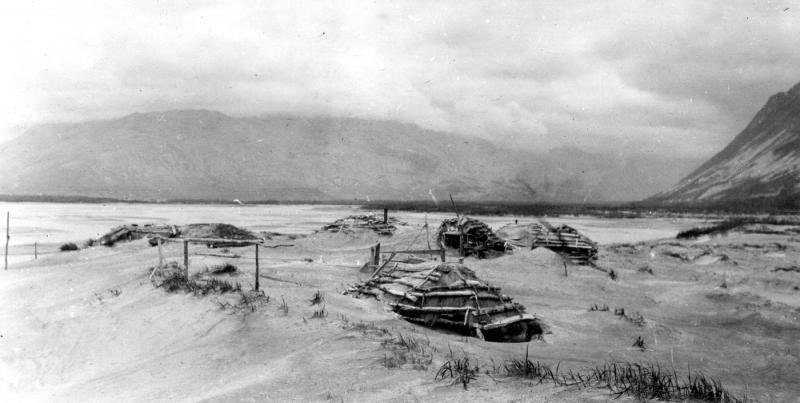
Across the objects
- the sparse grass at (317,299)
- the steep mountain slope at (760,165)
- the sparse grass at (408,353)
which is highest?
the steep mountain slope at (760,165)

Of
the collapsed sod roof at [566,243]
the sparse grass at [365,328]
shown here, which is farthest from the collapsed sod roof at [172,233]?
the sparse grass at [365,328]

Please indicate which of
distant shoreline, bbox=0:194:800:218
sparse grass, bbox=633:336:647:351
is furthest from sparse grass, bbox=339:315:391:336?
distant shoreline, bbox=0:194:800:218

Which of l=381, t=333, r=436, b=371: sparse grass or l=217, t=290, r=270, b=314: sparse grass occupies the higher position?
l=217, t=290, r=270, b=314: sparse grass

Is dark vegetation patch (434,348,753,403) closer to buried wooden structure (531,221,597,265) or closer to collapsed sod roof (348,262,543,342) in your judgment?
collapsed sod roof (348,262,543,342)

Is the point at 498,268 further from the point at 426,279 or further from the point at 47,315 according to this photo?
the point at 47,315

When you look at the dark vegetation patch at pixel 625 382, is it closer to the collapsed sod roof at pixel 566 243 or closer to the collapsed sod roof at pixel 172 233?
the collapsed sod roof at pixel 566 243

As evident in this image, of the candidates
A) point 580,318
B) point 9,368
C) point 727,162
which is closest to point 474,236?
point 580,318
